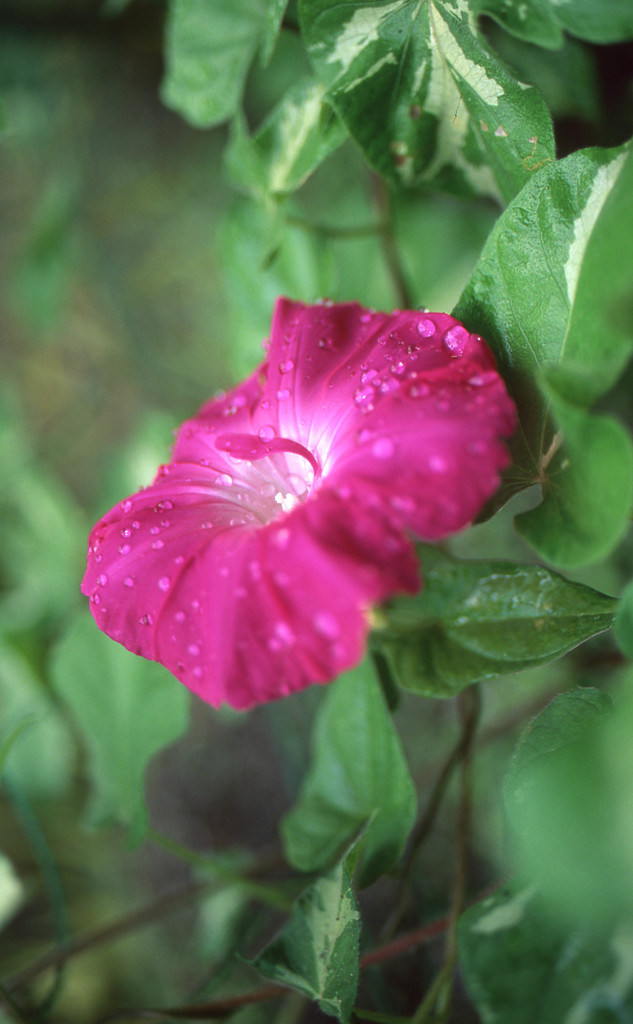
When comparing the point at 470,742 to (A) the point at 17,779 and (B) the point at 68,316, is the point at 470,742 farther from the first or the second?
(B) the point at 68,316

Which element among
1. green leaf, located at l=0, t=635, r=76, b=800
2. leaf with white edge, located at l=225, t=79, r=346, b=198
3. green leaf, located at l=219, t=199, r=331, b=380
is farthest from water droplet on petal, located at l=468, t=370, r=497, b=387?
green leaf, located at l=0, t=635, r=76, b=800

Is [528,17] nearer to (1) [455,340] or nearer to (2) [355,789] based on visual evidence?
(1) [455,340]

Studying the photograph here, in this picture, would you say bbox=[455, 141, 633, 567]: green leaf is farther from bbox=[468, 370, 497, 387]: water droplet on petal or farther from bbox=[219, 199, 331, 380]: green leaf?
bbox=[219, 199, 331, 380]: green leaf

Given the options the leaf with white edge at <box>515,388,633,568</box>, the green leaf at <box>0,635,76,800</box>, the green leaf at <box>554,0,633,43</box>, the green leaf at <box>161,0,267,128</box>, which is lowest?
the green leaf at <box>0,635,76,800</box>

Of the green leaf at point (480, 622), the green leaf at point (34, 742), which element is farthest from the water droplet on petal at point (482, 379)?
the green leaf at point (34, 742)

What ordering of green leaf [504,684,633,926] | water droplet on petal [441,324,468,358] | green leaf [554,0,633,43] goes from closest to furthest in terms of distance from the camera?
green leaf [504,684,633,926] → water droplet on petal [441,324,468,358] → green leaf [554,0,633,43]

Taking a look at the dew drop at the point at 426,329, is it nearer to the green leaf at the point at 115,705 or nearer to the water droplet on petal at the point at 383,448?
the water droplet on petal at the point at 383,448
